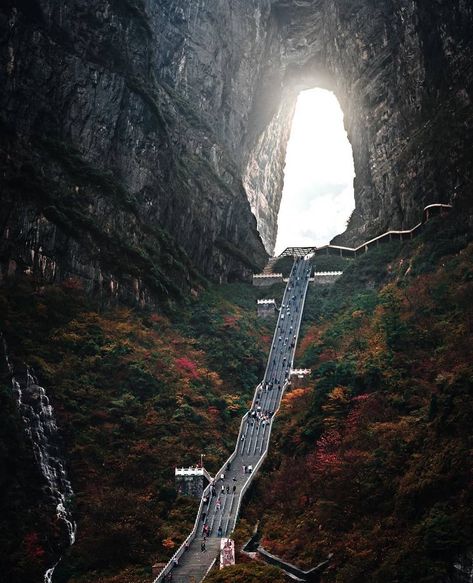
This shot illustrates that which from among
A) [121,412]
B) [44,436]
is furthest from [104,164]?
[44,436]

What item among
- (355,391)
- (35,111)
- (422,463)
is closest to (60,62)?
(35,111)

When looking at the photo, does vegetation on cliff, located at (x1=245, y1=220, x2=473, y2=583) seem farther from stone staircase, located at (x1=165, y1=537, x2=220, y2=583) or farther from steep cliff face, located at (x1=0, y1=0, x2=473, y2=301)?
steep cliff face, located at (x1=0, y1=0, x2=473, y2=301)

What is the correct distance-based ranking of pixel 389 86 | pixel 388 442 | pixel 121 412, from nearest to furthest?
pixel 388 442
pixel 121 412
pixel 389 86

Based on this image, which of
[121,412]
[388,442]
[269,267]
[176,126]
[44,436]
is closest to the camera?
[388,442]

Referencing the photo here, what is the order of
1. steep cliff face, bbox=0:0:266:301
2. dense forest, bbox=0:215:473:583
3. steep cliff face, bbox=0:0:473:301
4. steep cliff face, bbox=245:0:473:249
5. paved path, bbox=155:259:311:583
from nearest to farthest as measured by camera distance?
1. dense forest, bbox=0:215:473:583
2. paved path, bbox=155:259:311:583
3. steep cliff face, bbox=0:0:266:301
4. steep cliff face, bbox=0:0:473:301
5. steep cliff face, bbox=245:0:473:249

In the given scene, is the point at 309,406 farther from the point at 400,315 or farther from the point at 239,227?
the point at 239,227

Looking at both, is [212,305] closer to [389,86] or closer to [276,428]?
[276,428]

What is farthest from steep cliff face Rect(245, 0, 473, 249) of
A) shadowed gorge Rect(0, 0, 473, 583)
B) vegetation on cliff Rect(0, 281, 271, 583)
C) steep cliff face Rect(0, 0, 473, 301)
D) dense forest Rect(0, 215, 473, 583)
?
vegetation on cliff Rect(0, 281, 271, 583)

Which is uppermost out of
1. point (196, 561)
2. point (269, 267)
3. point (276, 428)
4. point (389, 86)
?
point (389, 86)
